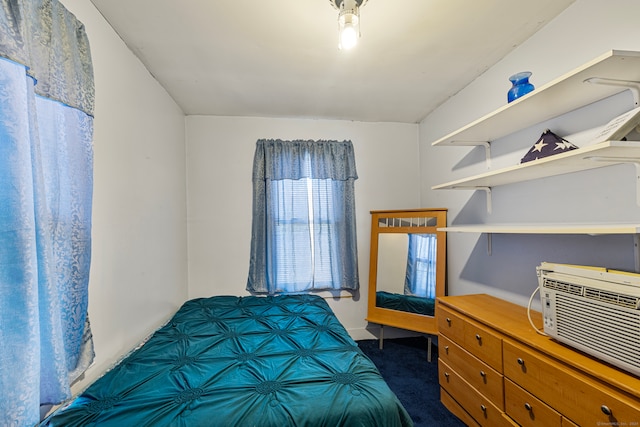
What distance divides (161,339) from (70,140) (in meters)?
1.22

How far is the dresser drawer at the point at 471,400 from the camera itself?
1438mm

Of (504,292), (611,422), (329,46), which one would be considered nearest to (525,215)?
(504,292)

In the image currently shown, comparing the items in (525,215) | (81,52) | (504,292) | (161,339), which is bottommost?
(161,339)

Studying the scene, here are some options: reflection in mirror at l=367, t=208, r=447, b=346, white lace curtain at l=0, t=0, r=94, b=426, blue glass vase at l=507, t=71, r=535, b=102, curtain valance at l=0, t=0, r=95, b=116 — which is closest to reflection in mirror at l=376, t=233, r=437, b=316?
reflection in mirror at l=367, t=208, r=447, b=346

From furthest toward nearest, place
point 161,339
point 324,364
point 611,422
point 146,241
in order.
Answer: point 146,241 < point 161,339 < point 324,364 < point 611,422

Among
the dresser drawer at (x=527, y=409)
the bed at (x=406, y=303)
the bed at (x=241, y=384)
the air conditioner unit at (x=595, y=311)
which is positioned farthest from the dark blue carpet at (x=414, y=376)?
the air conditioner unit at (x=595, y=311)

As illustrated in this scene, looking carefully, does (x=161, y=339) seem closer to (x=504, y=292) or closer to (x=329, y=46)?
(x=329, y=46)

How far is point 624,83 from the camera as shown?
3.69ft

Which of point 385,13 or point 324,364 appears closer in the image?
point 324,364

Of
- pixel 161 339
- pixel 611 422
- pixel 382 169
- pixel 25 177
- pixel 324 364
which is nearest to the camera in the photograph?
pixel 25 177

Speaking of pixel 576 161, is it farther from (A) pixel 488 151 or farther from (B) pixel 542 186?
(A) pixel 488 151

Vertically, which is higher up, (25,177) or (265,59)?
(265,59)

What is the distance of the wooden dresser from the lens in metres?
0.95

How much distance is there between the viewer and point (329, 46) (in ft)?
5.66
